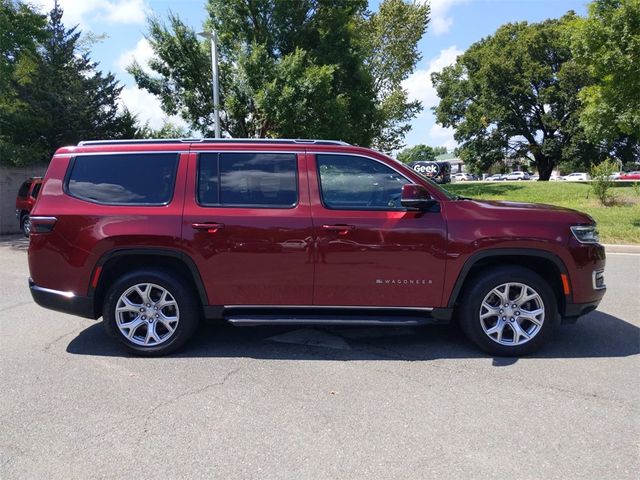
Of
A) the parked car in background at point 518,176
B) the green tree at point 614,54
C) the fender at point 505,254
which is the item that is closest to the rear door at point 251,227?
the fender at point 505,254

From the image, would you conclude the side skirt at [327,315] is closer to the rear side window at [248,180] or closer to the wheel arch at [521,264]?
the wheel arch at [521,264]

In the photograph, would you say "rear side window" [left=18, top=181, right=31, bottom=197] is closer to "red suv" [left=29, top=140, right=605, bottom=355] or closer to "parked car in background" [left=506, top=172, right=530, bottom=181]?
"red suv" [left=29, top=140, right=605, bottom=355]

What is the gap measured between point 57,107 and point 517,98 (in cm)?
4019

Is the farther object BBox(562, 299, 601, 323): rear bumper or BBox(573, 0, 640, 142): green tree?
BBox(573, 0, 640, 142): green tree

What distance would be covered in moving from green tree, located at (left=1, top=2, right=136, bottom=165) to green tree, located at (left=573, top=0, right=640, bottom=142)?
16874 millimetres

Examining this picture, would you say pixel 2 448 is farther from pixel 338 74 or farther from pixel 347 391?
pixel 338 74

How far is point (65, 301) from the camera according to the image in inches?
178

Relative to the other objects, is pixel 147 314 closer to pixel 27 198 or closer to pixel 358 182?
pixel 358 182

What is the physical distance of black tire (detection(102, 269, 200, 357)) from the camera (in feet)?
14.6

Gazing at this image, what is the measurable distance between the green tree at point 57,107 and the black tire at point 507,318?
16915mm

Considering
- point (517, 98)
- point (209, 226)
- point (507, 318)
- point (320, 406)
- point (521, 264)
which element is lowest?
point (320, 406)

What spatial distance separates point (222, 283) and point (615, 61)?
484 inches

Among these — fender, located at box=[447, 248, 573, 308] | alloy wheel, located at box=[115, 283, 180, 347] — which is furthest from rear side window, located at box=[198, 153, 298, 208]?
fender, located at box=[447, 248, 573, 308]

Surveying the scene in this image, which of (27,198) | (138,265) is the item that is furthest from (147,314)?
(27,198)
